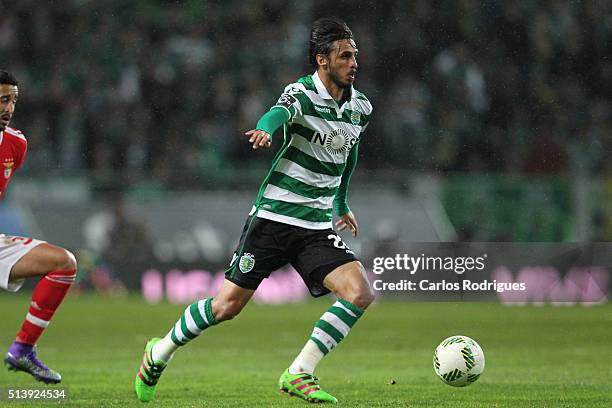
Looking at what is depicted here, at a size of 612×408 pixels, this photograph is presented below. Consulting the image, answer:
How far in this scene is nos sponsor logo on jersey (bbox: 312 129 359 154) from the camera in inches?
239

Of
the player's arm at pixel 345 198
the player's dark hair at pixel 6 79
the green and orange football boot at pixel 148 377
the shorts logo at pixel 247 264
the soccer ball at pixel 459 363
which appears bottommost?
the green and orange football boot at pixel 148 377

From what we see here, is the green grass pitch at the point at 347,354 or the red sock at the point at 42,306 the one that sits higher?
the red sock at the point at 42,306

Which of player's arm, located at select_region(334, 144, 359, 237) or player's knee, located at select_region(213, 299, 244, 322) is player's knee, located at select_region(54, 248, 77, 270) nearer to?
player's knee, located at select_region(213, 299, 244, 322)

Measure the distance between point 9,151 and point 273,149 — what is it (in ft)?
29.3

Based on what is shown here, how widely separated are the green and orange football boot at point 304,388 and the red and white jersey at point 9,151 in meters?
2.00

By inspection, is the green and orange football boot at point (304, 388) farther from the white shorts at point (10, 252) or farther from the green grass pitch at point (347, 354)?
the white shorts at point (10, 252)

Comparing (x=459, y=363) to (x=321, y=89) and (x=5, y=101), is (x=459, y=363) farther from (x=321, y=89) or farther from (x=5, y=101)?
(x=5, y=101)

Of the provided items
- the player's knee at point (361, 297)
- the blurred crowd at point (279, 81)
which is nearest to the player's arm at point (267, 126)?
the player's knee at point (361, 297)

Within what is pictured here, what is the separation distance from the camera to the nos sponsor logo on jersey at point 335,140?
19.9 feet

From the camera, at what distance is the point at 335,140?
20.0ft

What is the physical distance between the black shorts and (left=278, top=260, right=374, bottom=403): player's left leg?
0.37 feet

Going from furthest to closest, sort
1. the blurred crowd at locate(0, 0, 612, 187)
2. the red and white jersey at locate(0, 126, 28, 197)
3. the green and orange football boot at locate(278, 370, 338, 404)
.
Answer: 1. the blurred crowd at locate(0, 0, 612, 187)
2. the red and white jersey at locate(0, 126, 28, 197)
3. the green and orange football boot at locate(278, 370, 338, 404)

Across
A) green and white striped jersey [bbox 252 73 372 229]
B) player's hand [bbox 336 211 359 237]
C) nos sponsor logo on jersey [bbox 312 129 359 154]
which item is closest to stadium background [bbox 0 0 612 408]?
player's hand [bbox 336 211 359 237]

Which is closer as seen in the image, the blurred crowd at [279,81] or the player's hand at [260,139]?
the player's hand at [260,139]
